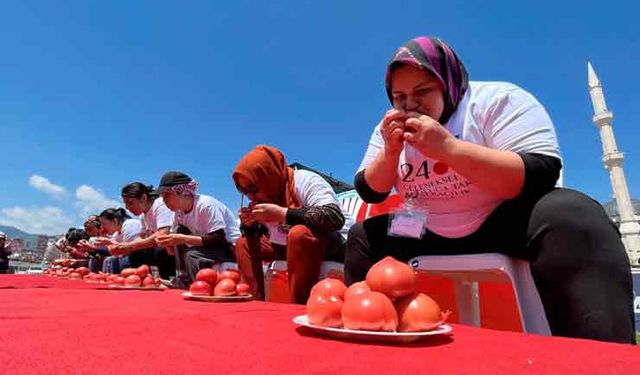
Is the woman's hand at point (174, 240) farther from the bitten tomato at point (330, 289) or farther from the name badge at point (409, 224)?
the bitten tomato at point (330, 289)

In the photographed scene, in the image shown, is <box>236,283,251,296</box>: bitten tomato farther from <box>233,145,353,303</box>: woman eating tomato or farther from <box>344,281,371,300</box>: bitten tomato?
<box>344,281,371,300</box>: bitten tomato

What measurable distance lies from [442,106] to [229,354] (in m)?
0.88

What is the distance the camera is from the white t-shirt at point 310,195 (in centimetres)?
191

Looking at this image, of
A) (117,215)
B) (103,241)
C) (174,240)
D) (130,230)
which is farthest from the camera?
(117,215)

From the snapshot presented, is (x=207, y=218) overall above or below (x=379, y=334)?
above

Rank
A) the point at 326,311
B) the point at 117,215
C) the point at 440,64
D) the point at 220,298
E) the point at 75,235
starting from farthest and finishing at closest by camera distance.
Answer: the point at 75,235
the point at 117,215
the point at 220,298
the point at 440,64
the point at 326,311

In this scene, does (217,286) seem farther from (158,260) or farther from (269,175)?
(158,260)

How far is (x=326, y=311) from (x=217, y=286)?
0.82 meters

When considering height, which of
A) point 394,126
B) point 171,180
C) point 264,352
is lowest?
point 264,352

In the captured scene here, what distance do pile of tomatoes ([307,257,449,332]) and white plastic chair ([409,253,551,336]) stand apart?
417mm

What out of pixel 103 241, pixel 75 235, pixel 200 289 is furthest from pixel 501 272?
pixel 75 235

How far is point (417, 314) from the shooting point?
2.14 ft

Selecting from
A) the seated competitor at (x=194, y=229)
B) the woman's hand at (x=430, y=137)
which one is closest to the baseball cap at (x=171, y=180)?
the seated competitor at (x=194, y=229)

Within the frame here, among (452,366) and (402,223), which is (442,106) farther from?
(452,366)
